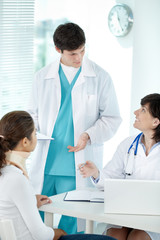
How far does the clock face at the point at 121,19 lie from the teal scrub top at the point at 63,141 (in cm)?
112

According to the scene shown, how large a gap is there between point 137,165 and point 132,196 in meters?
0.46

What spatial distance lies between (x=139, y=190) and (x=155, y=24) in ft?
8.22

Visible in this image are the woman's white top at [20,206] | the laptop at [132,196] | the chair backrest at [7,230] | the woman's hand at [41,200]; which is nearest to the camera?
the chair backrest at [7,230]

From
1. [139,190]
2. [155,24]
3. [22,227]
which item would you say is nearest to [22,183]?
[22,227]

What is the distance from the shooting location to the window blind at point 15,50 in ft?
11.1

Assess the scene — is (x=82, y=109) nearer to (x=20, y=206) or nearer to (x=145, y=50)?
(x=20, y=206)

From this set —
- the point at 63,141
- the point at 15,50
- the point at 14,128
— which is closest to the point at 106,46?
the point at 15,50

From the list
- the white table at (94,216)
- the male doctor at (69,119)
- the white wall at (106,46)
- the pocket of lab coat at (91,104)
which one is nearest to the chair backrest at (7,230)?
the white table at (94,216)

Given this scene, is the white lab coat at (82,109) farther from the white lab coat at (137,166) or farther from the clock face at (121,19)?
the clock face at (121,19)

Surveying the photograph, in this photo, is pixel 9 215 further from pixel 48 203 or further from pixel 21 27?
pixel 21 27

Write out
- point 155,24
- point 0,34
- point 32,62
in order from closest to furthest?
point 0,34 → point 32,62 → point 155,24

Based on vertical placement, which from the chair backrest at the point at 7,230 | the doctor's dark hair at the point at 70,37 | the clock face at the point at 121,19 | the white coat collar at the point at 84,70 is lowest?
the chair backrest at the point at 7,230

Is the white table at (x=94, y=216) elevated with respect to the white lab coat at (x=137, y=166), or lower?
lower

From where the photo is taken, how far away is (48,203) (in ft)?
6.59
